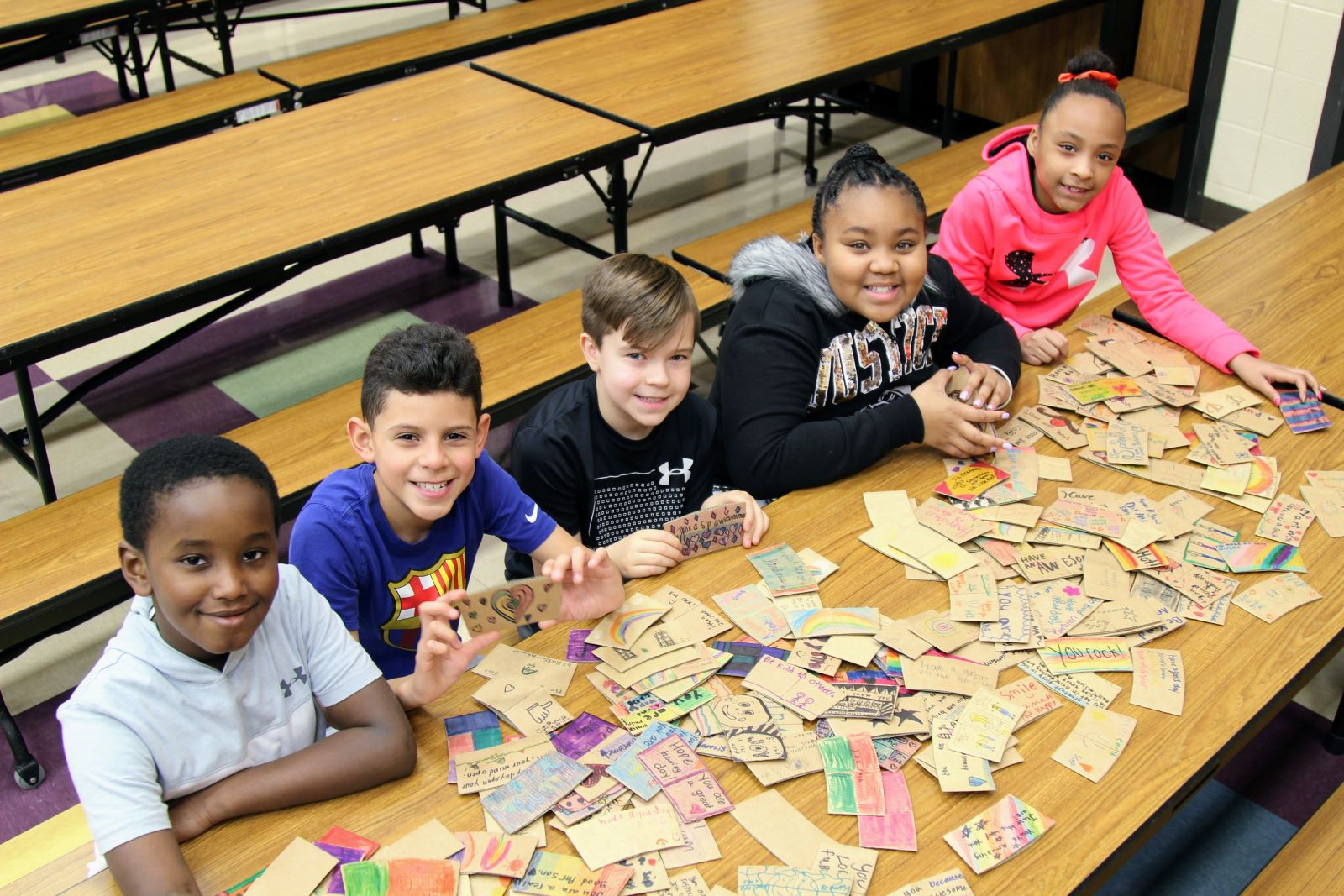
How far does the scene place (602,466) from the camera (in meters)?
2.02

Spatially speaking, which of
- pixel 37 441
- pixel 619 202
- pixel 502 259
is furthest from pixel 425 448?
pixel 502 259

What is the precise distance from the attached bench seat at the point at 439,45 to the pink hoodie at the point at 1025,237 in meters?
2.61

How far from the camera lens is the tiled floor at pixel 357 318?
3.07 m

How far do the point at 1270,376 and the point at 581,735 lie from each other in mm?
1491

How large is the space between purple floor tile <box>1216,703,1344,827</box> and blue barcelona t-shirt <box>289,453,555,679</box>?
1.54 metres

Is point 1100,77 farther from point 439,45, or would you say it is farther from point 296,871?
point 439,45

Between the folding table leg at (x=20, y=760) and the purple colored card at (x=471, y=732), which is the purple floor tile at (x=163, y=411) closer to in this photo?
the folding table leg at (x=20, y=760)

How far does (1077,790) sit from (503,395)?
71.4 inches

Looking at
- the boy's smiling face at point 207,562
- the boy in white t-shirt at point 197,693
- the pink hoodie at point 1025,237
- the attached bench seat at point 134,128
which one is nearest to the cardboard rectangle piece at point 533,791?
the boy in white t-shirt at point 197,693

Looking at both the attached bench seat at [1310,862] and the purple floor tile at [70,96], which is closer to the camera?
the attached bench seat at [1310,862]

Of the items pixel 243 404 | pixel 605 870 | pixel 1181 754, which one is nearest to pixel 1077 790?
pixel 1181 754

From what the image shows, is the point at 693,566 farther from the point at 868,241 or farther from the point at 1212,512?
the point at 1212,512

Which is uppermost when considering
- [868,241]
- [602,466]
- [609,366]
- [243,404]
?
[868,241]

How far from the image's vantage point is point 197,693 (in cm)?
131
